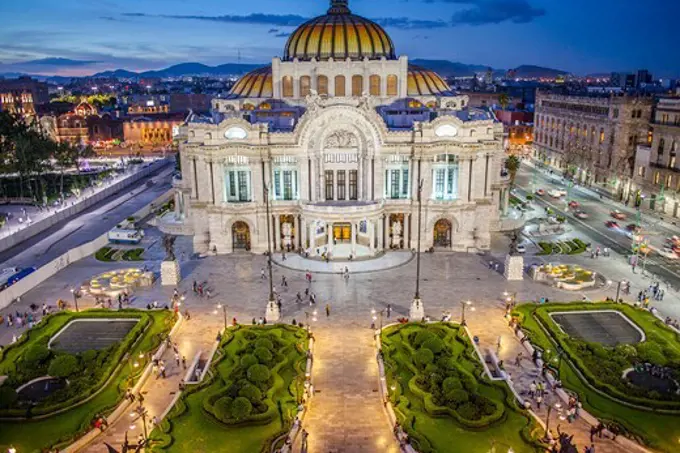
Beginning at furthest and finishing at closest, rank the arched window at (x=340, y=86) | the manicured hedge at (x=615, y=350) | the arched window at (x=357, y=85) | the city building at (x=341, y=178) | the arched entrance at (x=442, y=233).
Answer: the arched window at (x=357, y=85) < the arched window at (x=340, y=86) < the arched entrance at (x=442, y=233) < the city building at (x=341, y=178) < the manicured hedge at (x=615, y=350)

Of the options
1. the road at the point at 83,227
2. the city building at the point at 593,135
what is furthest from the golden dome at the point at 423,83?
the road at the point at 83,227

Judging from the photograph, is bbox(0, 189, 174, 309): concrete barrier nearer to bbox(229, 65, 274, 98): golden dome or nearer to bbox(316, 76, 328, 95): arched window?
bbox(229, 65, 274, 98): golden dome

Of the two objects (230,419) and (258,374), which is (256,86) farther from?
(230,419)

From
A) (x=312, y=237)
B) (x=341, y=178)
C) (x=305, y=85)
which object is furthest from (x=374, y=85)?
(x=312, y=237)

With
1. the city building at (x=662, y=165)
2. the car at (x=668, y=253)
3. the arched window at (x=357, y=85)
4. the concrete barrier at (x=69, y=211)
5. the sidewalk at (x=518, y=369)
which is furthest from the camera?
the city building at (x=662, y=165)

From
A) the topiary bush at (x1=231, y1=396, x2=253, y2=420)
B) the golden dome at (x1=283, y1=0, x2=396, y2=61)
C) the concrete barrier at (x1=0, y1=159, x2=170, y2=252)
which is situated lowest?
the topiary bush at (x1=231, y1=396, x2=253, y2=420)

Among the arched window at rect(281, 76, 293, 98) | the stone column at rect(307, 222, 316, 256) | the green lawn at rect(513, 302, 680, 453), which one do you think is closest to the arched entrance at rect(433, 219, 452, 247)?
the stone column at rect(307, 222, 316, 256)

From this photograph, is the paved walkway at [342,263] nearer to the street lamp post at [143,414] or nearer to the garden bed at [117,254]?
the garden bed at [117,254]
